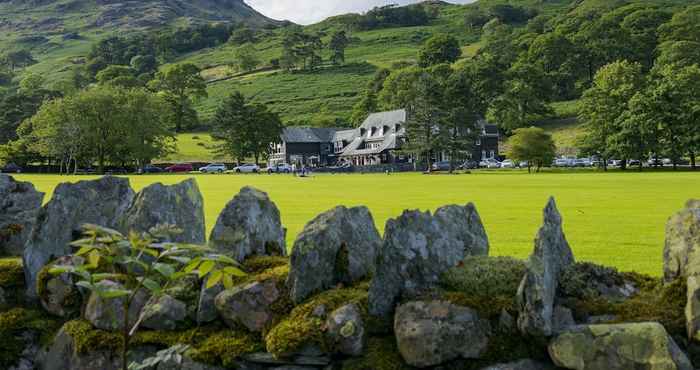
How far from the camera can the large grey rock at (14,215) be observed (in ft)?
26.6

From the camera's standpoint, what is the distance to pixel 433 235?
5.05 m

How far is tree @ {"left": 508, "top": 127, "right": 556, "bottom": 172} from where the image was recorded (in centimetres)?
8606

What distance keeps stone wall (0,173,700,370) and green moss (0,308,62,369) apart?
0.02m

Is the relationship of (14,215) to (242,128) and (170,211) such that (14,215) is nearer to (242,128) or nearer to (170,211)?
(170,211)

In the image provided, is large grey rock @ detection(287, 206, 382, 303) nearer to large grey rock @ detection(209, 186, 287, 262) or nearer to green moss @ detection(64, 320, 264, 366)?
green moss @ detection(64, 320, 264, 366)

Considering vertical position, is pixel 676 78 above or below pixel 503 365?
above

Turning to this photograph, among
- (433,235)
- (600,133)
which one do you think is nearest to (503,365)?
(433,235)

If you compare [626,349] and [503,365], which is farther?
[503,365]

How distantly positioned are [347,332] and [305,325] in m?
0.38

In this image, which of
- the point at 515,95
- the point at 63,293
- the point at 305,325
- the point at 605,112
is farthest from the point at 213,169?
the point at 305,325

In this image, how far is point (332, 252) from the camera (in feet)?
17.5

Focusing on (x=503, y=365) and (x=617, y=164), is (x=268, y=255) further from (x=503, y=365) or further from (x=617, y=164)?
(x=617, y=164)

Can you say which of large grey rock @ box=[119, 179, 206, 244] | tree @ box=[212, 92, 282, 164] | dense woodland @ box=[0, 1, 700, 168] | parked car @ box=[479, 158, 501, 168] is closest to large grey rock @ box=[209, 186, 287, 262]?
large grey rock @ box=[119, 179, 206, 244]

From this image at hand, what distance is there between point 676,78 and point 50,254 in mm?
97143
